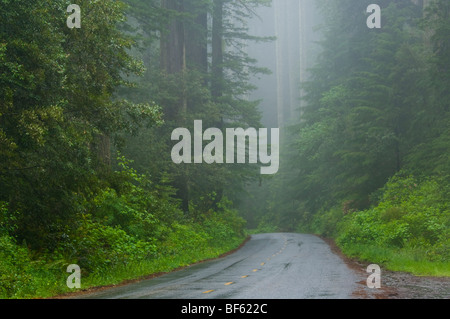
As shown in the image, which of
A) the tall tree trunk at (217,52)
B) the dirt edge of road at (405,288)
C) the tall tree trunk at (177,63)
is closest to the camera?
the dirt edge of road at (405,288)

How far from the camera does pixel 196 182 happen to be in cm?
2975

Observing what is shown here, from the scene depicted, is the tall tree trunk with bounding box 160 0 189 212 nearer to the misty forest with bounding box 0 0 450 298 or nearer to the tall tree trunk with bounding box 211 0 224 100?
the misty forest with bounding box 0 0 450 298

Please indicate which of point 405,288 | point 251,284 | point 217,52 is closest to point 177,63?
point 217,52

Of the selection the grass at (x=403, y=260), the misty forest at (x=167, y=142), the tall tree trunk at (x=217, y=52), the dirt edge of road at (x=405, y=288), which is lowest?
the grass at (x=403, y=260)

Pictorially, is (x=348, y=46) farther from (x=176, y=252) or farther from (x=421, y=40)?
(x=176, y=252)

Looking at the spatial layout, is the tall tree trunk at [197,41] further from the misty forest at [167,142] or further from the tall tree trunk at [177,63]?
the tall tree trunk at [177,63]

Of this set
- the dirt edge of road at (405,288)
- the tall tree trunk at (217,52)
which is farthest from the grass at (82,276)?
the tall tree trunk at (217,52)

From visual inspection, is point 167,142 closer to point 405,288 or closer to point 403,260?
point 403,260

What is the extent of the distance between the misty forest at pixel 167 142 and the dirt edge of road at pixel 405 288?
1473mm

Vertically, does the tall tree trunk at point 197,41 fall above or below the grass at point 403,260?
above

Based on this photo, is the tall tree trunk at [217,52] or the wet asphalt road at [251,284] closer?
the wet asphalt road at [251,284]

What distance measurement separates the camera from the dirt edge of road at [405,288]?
10344 mm
